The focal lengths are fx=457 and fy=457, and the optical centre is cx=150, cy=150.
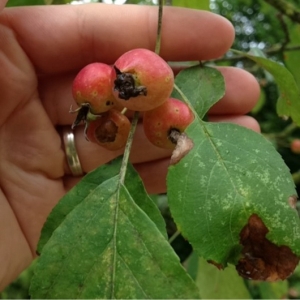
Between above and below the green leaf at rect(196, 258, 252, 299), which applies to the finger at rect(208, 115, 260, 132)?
above

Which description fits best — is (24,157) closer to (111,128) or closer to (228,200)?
(111,128)

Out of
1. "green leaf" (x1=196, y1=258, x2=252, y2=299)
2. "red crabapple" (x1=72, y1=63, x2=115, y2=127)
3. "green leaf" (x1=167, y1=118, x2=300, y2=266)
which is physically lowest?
"green leaf" (x1=196, y1=258, x2=252, y2=299)

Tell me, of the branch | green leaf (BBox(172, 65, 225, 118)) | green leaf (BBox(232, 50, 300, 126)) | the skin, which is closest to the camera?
green leaf (BBox(172, 65, 225, 118))

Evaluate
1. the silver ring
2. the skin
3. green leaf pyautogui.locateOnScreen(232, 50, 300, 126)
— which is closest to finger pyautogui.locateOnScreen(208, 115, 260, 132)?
the skin

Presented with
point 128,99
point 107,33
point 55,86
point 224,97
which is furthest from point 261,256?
point 55,86

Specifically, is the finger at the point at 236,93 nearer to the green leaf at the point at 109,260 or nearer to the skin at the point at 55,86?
the skin at the point at 55,86

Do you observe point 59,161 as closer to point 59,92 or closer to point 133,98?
point 59,92

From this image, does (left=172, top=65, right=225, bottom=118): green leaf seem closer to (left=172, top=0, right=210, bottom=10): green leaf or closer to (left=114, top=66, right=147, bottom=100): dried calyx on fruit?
(left=114, top=66, right=147, bottom=100): dried calyx on fruit

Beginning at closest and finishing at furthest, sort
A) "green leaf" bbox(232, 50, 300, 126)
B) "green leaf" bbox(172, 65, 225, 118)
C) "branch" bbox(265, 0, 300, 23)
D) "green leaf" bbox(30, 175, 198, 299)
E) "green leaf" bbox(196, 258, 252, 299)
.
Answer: "green leaf" bbox(30, 175, 198, 299) → "green leaf" bbox(172, 65, 225, 118) → "green leaf" bbox(232, 50, 300, 126) → "branch" bbox(265, 0, 300, 23) → "green leaf" bbox(196, 258, 252, 299)
